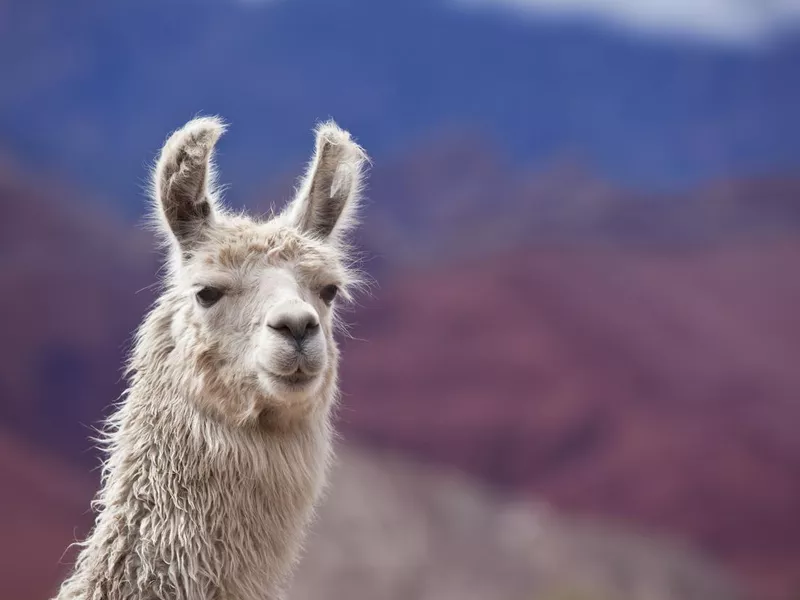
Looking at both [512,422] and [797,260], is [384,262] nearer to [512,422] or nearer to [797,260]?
[512,422]

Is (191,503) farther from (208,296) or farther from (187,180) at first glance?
(187,180)

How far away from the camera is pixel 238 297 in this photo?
249 cm

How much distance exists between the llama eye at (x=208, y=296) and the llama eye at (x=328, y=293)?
12.0 inches

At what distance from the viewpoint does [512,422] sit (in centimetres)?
610

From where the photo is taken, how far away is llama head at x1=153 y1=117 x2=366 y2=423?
2363 mm

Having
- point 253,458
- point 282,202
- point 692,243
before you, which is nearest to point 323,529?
point 282,202

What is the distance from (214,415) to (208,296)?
1.04 feet

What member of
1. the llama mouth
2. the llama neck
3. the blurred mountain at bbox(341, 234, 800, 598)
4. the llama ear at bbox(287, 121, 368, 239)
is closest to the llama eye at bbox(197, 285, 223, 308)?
the llama neck

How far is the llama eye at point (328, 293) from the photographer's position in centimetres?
266

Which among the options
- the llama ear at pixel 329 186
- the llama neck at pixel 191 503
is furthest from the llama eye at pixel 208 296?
the llama ear at pixel 329 186

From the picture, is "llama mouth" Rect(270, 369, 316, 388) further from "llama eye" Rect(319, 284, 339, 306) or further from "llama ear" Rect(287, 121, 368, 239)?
"llama ear" Rect(287, 121, 368, 239)

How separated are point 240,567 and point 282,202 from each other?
12.5 ft

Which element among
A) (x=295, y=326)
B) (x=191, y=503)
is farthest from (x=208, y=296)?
(x=191, y=503)

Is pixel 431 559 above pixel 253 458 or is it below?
above
